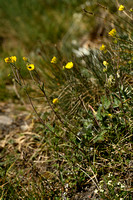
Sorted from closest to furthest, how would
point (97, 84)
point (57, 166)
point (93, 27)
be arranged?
point (57, 166) → point (97, 84) → point (93, 27)

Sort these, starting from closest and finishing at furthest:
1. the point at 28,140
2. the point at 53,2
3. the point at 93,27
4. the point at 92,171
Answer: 1. the point at 92,171
2. the point at 28,140
3. the point at 93,27
4. the point at 53,2

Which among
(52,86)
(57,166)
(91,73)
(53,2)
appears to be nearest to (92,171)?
(57,166)

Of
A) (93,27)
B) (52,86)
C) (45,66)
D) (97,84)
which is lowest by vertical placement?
(97,84)

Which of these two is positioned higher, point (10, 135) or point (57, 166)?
point (10, 135)

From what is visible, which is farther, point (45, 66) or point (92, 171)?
point (45, 66)

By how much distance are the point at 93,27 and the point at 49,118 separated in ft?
8.01

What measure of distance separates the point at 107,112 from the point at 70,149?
0.39 m

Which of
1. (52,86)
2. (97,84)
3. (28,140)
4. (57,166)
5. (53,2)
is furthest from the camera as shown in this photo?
(53,2)

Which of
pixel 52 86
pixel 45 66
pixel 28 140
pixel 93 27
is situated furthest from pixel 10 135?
pixel 93 27

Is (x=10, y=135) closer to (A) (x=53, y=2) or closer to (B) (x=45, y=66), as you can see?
(B) (x=45, y=66)

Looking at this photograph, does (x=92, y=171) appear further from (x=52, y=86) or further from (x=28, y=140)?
(x=52, y=86)

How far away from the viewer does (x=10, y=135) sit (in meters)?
2.23

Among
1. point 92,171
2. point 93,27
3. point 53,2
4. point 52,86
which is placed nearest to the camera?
point 92,171

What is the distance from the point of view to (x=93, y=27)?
4.02 m
